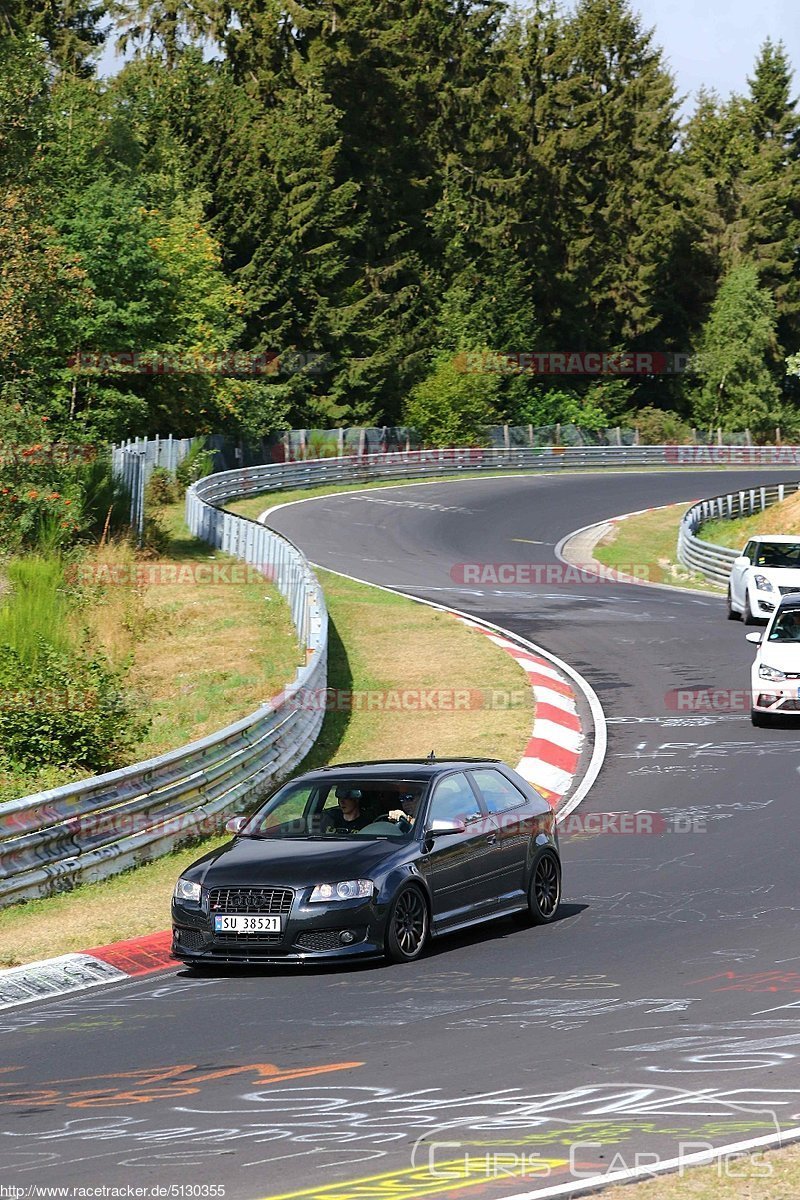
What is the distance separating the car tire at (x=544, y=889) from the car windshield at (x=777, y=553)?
62.5 ft

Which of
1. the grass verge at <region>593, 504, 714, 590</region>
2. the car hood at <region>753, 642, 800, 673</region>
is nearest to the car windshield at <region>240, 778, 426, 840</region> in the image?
the car hood at <region>753, 642, 800, 673</region>

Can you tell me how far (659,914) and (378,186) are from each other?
260 ft

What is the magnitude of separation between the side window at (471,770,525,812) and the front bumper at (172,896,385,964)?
200cm

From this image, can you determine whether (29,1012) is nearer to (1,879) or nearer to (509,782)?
(1,879)

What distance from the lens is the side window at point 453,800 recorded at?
1216 cm

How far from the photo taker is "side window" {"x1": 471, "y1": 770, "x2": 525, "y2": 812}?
1283cm

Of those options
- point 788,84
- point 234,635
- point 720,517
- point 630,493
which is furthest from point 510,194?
point 234,635

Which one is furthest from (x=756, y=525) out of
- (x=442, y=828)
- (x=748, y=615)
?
(x=442, y=828)

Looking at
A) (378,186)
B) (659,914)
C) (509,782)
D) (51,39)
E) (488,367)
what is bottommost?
(659,914)

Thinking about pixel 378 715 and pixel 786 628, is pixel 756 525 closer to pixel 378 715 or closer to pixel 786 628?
pixel 786 628

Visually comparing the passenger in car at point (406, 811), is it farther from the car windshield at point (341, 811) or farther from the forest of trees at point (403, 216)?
the forest of trees at point (403, 216)

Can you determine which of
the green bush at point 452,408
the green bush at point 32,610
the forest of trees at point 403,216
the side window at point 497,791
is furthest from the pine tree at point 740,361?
the side window at point 497,791

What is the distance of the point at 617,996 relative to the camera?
10031 millimetres

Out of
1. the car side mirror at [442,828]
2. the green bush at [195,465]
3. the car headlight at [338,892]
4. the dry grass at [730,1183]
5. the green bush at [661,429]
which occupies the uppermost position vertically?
the green bush at [661,429]
